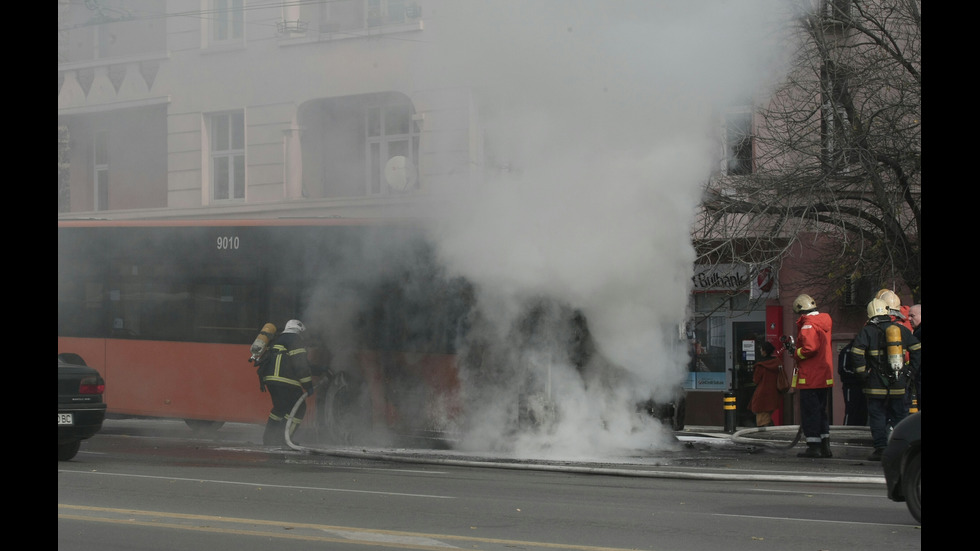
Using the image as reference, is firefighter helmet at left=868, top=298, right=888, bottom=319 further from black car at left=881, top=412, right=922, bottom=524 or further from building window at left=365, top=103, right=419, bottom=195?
building window at left=365, top=103, right=419, bottom=195

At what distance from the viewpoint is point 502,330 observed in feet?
39.7

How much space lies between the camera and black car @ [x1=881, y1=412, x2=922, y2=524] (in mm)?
7223

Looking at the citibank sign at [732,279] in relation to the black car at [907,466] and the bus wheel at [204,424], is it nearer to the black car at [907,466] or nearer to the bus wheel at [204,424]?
the bus wheel at [204,424]

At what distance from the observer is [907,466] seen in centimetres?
724

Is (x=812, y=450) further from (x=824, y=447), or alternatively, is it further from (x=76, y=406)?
(x=76, y=406)

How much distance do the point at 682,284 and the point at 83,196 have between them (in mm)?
13907

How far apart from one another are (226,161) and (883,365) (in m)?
13.8

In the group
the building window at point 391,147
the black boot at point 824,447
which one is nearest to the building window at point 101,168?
the building window at point 391,147

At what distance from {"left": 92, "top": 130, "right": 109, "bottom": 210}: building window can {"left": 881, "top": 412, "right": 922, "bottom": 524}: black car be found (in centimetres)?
1713

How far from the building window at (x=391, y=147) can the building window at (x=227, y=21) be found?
8.92 feet

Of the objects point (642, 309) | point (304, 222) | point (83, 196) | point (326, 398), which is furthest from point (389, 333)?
point (83, 196)

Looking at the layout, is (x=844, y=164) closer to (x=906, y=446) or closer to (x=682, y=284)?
(x=682, y=284)

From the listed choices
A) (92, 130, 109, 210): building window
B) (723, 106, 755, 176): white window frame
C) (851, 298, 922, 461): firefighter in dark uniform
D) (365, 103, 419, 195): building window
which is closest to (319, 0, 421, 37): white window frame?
(365, 103, 419, 195): building window

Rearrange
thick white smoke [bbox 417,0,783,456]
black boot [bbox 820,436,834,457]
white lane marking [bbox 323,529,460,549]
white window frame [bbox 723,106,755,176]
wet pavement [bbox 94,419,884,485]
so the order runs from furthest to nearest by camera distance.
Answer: white window frame [bbox 723,106,755,176], black boot [bbox 820,436,834,457], thick white smoke [bbox 417,0,783,456], wet pavement [bbox 94,419,884,485], white lane marking [bbox 323,529,460,549]
